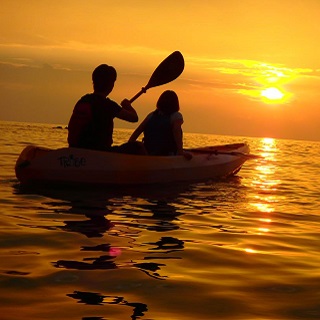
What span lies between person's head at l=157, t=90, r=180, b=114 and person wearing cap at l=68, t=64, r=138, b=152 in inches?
41.1

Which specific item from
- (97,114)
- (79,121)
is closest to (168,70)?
(97,114)

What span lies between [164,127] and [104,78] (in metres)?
2.00

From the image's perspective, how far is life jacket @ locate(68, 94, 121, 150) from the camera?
25.0ft

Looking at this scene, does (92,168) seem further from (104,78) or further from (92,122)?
(104,78)

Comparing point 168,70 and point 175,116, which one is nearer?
point 175,116

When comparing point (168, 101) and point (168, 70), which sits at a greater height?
point (168, 70)

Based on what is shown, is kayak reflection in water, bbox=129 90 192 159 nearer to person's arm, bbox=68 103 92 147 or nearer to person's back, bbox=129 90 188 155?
person's back, bbox=129 90 188 155

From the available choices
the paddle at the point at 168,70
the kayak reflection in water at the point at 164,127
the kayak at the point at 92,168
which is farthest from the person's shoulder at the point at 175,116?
the paddle at the point at 168,70

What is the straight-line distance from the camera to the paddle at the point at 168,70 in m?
10.6

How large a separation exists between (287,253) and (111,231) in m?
1.63

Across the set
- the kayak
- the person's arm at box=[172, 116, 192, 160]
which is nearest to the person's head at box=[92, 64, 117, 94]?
the kayak

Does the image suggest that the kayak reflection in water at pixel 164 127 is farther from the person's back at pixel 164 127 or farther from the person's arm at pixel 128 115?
the person's arm at pixel 128 115

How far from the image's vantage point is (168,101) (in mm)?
8984

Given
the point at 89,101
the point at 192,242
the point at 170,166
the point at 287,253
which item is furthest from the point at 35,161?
the point at 287,253
